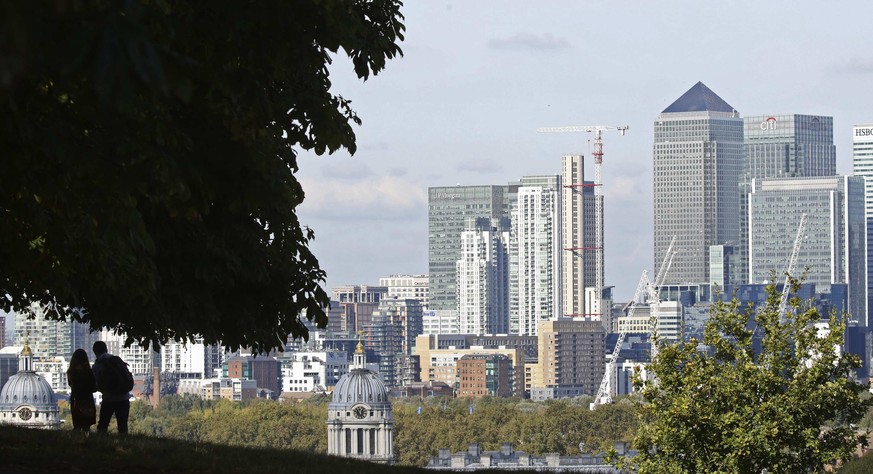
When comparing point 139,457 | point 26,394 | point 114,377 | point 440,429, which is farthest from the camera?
point 440,429

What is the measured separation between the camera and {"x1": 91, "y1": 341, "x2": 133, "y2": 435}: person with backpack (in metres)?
25.7

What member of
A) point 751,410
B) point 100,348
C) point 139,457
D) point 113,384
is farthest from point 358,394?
point 139,457

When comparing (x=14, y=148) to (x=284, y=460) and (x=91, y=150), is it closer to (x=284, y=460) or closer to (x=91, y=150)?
(x=91, y=150)

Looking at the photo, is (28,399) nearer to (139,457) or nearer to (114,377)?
(114,377)

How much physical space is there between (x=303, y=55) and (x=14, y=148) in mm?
2778

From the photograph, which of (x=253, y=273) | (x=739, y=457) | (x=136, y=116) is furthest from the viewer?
(x=739, y=457)

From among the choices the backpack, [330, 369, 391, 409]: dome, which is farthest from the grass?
[330, 369, 391, 409]: dome

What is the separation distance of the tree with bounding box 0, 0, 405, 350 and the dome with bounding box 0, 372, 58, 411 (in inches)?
4166

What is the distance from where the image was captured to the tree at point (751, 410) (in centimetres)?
3750

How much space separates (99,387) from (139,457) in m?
5.58

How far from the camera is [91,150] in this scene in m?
13.3

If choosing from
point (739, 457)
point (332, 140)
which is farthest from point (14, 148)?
point (739, 457)

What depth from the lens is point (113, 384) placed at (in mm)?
25719

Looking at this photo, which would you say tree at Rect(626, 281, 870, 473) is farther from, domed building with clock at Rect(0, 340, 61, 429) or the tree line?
the tree line
